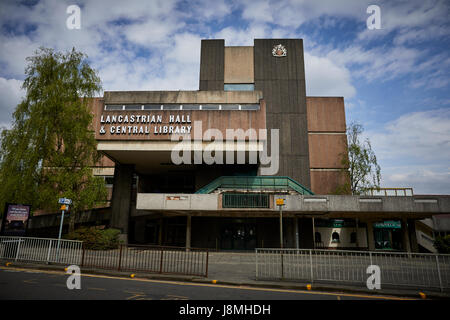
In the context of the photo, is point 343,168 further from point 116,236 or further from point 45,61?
point 45,61

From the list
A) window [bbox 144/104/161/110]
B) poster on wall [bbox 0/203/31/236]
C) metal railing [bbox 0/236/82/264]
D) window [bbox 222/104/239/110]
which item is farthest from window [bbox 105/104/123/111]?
metal railing [bbox 0/236/82/264]

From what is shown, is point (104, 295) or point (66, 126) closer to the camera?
point (104, 295)

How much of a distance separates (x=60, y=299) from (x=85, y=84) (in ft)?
Result: 72.5

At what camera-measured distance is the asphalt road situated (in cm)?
715

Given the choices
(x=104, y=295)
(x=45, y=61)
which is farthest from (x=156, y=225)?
(x=104, y=295)

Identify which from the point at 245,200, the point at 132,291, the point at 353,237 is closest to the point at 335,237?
the point at 353,237

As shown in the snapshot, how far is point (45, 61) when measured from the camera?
74.8 ft

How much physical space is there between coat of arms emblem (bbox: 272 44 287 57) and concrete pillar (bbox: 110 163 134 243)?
2325cm

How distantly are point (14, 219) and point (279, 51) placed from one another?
3274 centimetres

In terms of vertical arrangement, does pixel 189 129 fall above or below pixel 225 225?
above

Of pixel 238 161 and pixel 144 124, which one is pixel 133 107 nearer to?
pixel 144 124

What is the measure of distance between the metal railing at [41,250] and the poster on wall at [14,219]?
1513mm
